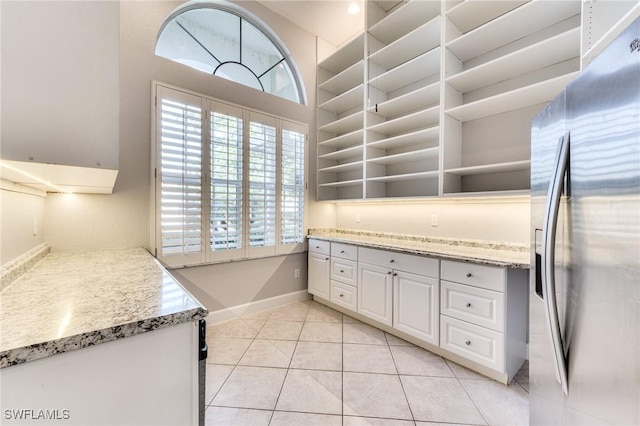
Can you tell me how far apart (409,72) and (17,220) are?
3278 mm

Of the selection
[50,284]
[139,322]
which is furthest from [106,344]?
[50,284]

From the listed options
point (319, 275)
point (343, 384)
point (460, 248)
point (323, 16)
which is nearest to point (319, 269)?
point (319, 275)

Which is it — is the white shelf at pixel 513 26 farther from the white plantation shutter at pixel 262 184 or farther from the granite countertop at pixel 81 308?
the granite countertop at pixel 81 308

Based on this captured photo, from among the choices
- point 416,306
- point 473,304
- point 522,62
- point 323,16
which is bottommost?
point 416,306

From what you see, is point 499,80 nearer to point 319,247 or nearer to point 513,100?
point 513,100

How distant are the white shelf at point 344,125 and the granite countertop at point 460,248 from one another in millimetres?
1445

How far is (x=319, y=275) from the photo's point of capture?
125 inches

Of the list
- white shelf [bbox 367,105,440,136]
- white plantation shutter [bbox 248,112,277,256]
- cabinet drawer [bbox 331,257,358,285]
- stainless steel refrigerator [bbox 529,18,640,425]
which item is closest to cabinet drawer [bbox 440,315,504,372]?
stainless steel refrigerator [bbox 529,18,640,425]

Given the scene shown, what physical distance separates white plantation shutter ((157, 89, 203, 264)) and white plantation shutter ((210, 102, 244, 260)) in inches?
5.4

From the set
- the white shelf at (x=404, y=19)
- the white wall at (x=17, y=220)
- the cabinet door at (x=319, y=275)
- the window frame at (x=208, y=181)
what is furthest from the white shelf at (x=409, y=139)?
the white wall at (x=17, y=220)

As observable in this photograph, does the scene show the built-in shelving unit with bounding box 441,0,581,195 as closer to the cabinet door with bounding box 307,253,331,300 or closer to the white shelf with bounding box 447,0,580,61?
the white shelf with bounding box 447,0,580,61

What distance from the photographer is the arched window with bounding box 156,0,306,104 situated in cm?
255

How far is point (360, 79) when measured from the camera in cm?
332

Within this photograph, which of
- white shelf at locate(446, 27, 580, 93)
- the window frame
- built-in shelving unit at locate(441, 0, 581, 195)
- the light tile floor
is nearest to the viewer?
the light tile floor
